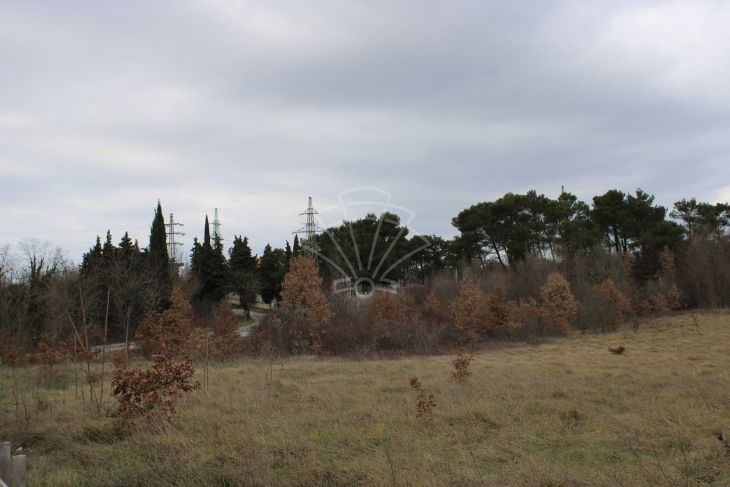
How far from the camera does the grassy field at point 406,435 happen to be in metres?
5.19

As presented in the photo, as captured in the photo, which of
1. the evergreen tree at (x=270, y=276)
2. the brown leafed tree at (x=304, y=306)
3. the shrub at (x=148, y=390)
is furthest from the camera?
the evergreen tree at (x=270, y=276)

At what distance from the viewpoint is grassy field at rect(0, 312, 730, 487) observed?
17.0ft

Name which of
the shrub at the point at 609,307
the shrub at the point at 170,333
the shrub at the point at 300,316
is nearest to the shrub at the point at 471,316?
the shrub at the point at 609,307

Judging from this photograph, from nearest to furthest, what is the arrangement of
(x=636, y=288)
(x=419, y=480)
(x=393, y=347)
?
1. (x=419, y=480)
2. (x=393, y=347)
3. (x=636, y=288)

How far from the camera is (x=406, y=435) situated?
6680 millimetres

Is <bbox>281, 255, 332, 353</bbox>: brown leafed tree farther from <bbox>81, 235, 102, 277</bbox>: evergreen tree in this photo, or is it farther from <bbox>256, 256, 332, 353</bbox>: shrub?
<bbox>81, 235, 102, 277</bbox>: evergreen tree

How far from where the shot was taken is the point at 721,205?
43.7 m

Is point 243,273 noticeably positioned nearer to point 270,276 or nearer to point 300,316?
point 270,276

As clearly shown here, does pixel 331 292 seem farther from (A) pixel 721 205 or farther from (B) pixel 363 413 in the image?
(A) pixel 721 205

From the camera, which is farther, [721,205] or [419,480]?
[721,205]

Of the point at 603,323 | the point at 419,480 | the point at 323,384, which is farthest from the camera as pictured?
the point at 603,323

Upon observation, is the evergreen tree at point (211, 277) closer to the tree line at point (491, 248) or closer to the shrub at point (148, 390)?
the tree line at point (491, 248)

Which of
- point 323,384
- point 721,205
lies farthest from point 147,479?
point 721,205

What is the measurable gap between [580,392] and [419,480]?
591 cm
